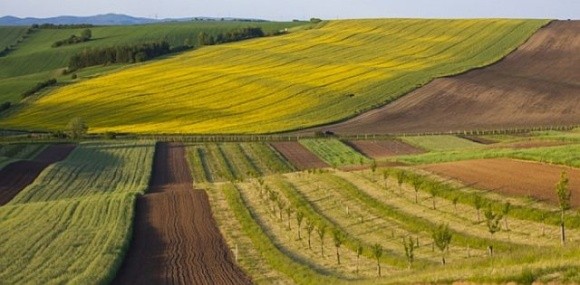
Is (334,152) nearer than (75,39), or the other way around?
(334,152)

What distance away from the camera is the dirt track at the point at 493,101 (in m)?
81.9

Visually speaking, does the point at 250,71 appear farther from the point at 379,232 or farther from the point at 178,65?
the point at 379,232

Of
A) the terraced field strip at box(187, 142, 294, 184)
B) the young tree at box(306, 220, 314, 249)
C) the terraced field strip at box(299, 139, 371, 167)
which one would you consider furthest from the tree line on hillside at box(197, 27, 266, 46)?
the young tree at box(306, 220, 314, 249)

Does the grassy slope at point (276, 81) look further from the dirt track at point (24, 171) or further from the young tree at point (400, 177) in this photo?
the young tree at point (400, 177)

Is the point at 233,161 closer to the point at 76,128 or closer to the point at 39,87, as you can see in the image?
the point at 76,128

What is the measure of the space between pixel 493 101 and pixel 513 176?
173 feet

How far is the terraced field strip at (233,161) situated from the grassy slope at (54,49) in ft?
188

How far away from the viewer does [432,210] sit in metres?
36.3

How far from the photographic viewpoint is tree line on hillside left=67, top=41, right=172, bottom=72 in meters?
142

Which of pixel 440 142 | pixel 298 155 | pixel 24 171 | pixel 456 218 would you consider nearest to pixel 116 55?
pixel 298 155

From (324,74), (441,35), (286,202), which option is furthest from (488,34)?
(286,202)

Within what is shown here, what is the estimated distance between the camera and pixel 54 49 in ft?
559

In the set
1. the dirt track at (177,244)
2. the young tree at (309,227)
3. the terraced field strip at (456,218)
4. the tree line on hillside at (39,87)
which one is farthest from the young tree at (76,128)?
the young tree at (309,227)

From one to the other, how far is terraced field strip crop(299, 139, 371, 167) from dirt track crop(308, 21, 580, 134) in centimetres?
661
